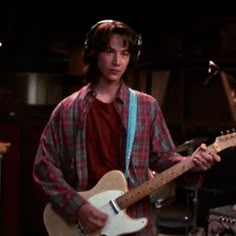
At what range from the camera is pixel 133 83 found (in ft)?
17.6

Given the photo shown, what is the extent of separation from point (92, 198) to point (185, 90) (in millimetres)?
3676

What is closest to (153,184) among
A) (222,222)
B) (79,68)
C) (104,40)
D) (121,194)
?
(121,194)

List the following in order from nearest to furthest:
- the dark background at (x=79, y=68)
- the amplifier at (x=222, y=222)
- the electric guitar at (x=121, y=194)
→ the electric guitar at (x=121, y=194), the amplifier at (x=222, y=222), the dark background at (x=79, y=68)

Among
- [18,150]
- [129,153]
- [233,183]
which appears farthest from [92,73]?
[233,183]

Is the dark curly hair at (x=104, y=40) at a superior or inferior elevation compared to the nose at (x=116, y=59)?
superior

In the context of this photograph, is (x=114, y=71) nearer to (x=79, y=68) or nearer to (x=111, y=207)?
(x=111, y=207)

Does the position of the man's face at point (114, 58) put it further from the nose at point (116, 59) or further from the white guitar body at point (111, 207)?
the white guitar body at point (111, 207)

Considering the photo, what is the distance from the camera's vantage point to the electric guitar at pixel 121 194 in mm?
1763

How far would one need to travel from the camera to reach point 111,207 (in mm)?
1798

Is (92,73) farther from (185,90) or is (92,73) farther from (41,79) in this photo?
(185,90)

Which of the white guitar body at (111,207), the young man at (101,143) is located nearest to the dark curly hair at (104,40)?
the young man at (101,143)

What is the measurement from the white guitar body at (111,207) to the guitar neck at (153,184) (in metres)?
0.03

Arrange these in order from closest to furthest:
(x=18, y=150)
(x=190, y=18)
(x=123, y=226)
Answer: (x=123, y=226) < (x=18, y=150) < (x=190, y=18)

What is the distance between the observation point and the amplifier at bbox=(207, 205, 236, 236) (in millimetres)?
3205
